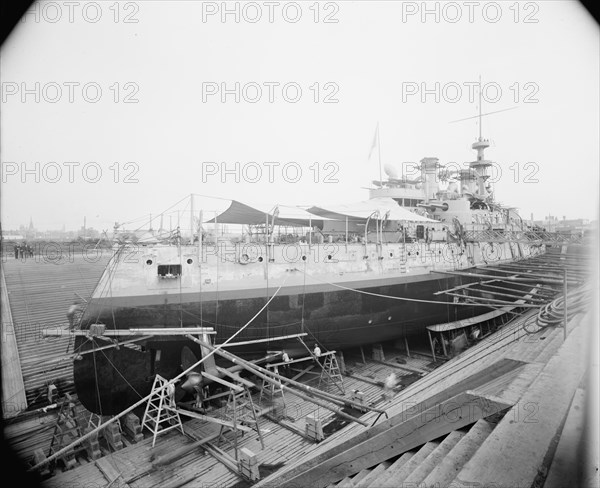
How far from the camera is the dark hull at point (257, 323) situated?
9.16 meters

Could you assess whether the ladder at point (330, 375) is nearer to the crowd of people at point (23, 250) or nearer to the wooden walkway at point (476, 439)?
A: the wooden walkway at point (476, 439)

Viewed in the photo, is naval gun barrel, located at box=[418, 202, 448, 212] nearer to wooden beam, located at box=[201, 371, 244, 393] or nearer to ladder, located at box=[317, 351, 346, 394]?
ladder, located at box=[317, 351, 346, 394]

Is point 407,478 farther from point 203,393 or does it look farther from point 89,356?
point 89,356

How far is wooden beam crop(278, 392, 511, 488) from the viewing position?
366cm

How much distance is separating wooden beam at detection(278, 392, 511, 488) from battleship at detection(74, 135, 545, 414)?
5.90 m

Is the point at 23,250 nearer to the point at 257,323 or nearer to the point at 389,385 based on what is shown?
the point at 257,323

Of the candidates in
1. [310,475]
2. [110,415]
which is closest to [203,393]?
[110,415]

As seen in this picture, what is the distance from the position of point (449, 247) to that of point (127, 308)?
46.0ft

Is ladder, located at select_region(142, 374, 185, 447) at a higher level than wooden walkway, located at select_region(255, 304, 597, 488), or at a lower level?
lower

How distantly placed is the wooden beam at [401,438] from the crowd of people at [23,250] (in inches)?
1198

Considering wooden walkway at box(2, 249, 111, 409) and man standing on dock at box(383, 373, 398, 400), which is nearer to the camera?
man standing on dock at box(383, 373, 398, 400)

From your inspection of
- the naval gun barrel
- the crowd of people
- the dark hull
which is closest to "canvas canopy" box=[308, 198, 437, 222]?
the dark hull

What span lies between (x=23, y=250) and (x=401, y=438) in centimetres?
3202

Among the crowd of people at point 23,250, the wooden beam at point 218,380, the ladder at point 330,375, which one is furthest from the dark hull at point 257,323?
the crowd of people at point 23,250
